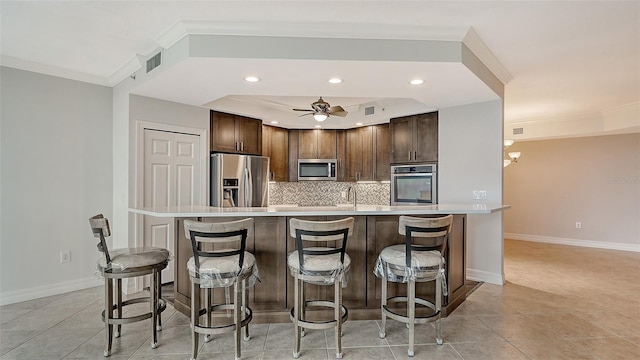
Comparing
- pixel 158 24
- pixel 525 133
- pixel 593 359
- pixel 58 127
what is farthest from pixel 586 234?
pixel 58 127

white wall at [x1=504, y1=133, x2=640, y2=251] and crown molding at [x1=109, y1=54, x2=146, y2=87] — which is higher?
crown molding at [x1=109, y1=54, x2=146, y2=87]

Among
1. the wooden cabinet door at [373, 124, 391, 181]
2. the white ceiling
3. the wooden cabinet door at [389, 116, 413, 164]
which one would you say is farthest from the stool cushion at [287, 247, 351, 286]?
the wooden cabinet door at [373, 124, 391, 181]

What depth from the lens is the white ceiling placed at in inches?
95.0

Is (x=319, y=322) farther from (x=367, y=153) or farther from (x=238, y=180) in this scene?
(x=367, y=153)

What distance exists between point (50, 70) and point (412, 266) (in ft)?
14.6

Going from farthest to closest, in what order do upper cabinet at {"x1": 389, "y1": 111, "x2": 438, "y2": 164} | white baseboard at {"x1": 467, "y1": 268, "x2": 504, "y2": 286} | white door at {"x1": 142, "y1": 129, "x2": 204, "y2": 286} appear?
upper cabinet at {"x1": 389, "y1": 111, "x2": 438, "y2": 164}
white baseboard at {"x1": 467, "y1": 268, "x2": 504, "y2": 286}
white door at {"x1": 142, "y1": 129, "x2": 204, "y2": 286}

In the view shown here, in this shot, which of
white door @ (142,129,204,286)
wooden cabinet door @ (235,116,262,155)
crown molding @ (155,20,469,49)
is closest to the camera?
crown molding @ (155,20,469,49)

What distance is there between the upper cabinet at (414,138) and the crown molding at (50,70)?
165 inches

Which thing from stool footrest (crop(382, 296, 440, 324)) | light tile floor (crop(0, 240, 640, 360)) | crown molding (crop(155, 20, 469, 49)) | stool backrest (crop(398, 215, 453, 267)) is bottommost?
light tile floor (crop(0, 240, 640, 360))

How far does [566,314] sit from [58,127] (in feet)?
19.5

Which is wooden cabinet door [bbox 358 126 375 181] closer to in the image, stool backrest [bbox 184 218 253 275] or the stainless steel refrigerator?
the stainless steel refrigerator

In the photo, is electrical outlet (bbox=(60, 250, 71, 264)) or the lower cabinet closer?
the lower cabinet

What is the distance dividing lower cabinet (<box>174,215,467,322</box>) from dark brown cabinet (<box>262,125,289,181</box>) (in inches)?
110

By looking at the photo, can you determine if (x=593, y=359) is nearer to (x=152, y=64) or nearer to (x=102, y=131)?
(x=152, y=64)
